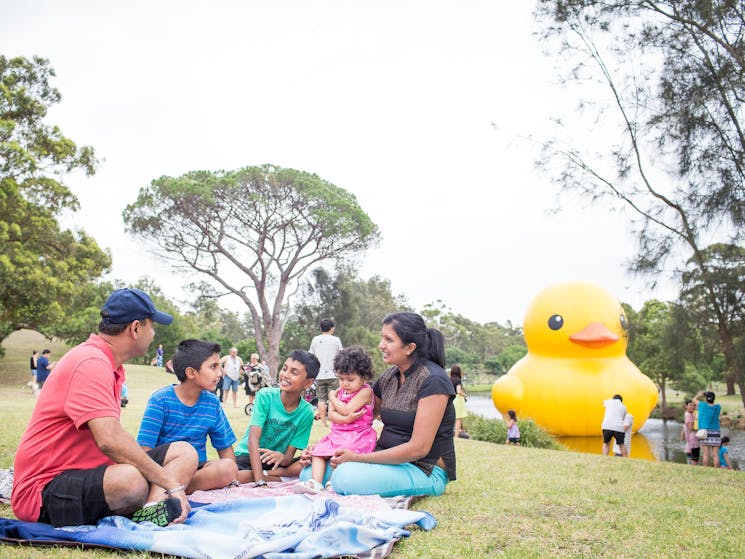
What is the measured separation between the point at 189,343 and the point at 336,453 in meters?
1.12

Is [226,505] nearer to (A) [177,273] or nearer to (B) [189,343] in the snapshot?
(B) [189,343]

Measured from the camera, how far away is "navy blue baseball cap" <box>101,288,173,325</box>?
120 inches

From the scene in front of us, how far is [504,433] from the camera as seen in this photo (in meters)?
11.9

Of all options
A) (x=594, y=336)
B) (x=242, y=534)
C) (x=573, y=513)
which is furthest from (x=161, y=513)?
(x=594, y=336)

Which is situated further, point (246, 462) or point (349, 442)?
point (246, 462)

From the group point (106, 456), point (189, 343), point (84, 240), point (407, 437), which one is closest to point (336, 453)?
point (407, 437)

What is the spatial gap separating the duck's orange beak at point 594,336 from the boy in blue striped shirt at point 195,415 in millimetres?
10220

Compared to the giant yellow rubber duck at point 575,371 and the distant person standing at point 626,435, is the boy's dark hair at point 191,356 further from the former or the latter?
the giant yellow rubber duck at point 575,371

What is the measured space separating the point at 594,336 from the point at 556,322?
0.85 metres

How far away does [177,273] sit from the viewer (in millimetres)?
25203

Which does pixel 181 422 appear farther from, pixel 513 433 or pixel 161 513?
pixel 513 433

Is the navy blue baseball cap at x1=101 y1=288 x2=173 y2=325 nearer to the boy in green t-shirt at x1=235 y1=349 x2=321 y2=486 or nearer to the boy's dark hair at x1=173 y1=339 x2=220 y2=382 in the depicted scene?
the boy's dark hair at x1=173 y1=339 x2=220 y2=382

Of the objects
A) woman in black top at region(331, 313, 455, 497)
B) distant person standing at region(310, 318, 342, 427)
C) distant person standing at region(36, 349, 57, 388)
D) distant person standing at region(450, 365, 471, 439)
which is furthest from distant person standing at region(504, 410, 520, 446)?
distant person standing at region(36, 349, 57, 388)

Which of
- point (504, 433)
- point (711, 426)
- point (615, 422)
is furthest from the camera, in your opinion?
point (504, 433)
